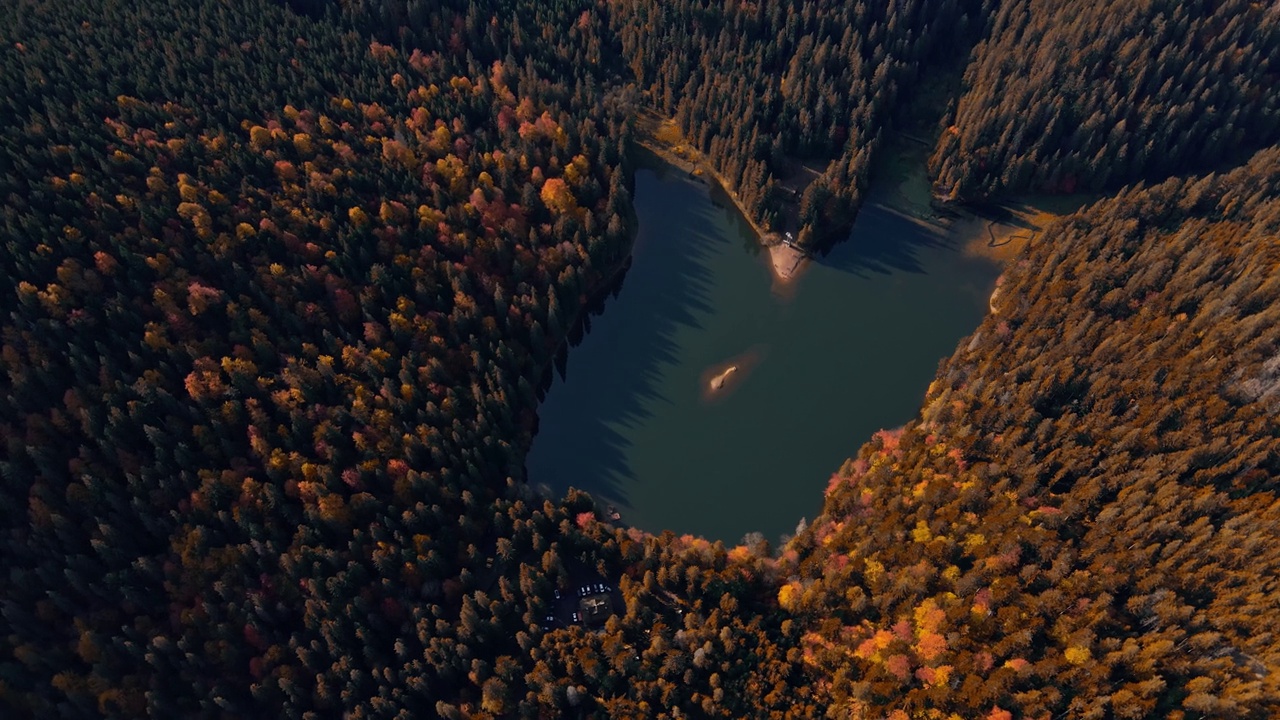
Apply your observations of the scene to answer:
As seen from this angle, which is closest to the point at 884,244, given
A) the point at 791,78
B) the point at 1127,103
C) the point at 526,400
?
the point at 791,78

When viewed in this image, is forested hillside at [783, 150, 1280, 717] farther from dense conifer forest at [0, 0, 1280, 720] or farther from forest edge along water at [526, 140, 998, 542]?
forest edge along water at [526, 140, 998, 542]

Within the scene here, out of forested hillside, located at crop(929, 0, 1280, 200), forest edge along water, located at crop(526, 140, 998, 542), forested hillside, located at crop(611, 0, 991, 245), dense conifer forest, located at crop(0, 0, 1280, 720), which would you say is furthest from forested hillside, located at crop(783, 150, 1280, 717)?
forested hillside, located at crop(611, 0, 991, 245)

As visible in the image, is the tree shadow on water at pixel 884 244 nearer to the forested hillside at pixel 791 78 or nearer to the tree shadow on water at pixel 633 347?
the forested hillside at pixel 791 78

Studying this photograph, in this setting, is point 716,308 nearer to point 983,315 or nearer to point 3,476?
point 983,315

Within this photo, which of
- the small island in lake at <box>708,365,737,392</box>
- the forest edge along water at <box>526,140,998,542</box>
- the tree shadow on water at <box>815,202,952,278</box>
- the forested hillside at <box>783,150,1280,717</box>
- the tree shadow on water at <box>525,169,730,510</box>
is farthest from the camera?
the tree shadow on water at <box>815,202,952,278</box>

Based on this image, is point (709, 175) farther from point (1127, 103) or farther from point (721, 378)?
point (1127, 103)

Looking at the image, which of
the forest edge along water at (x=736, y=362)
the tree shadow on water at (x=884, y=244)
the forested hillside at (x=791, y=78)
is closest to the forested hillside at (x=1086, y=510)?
the forest edge along water at (x=736, y=362)
